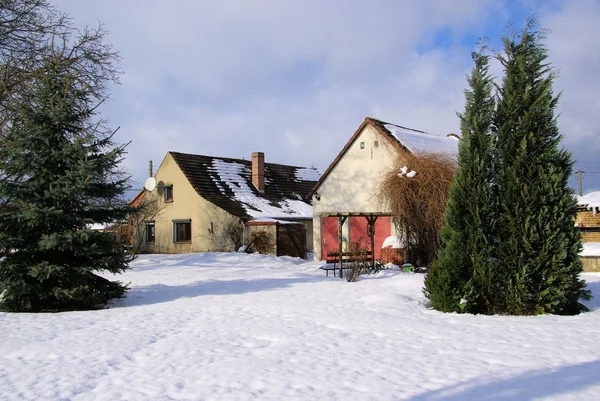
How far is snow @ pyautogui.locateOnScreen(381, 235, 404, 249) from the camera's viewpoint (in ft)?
61.0

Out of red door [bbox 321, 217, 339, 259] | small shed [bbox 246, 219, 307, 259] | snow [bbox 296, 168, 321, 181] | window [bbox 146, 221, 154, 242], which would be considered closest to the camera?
red door [bbox 321, 217, 339, 259]

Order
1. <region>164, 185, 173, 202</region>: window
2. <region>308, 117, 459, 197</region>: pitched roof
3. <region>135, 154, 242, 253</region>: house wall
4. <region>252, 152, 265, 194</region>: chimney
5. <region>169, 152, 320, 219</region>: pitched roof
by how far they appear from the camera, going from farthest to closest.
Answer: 1. <region>252, 152, 265, 194</region>: chimney
2. <region>164, 185, 173, 202</region>: window
3. <region>169, 152, 320, 219</region>: pitched roof
4. <region>135, 154, 242, 253</region>: house wall
5. <region>308, 117, 459, 197</region>: pitched roof

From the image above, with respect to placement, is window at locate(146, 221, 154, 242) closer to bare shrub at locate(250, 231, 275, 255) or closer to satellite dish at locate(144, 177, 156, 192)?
satellite dish at locate(144, 177, 156, 192)

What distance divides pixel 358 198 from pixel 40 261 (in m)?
13.6

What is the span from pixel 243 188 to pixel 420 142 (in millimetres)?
13354

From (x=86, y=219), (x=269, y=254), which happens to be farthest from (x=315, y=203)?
(x=86, y=219)

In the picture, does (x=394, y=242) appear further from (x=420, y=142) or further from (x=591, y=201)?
(x=591, y=201)

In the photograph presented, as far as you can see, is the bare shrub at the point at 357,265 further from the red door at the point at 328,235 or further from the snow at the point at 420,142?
the red door at the point at 328,235

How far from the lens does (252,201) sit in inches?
1187

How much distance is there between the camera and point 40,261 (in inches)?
420

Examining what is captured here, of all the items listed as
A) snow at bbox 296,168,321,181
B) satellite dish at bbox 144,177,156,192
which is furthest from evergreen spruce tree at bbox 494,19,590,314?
snow at bbox 296,168,321,181

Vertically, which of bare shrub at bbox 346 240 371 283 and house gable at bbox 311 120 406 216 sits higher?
house gable at bbox 311 120 406 216

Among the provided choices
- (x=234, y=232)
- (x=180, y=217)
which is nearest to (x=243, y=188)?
(x=180, y=217)

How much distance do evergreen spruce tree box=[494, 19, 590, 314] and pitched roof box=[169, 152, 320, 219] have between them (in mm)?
18879
